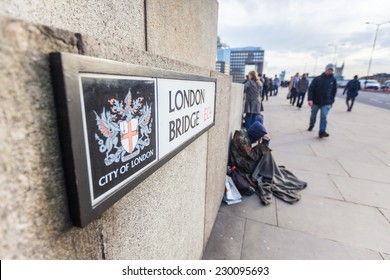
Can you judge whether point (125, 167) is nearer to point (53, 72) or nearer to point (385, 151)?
point (53, 72)

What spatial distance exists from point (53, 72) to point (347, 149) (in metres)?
6.82

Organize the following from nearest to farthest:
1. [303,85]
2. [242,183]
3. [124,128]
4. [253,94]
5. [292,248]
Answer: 1. [124,128]
2. [292,248]
3. [242,183]
4. [253,94]
5. [303,85]

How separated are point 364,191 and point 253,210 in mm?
2104

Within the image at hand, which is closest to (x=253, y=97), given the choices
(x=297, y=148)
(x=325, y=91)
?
(x=297, y=148)

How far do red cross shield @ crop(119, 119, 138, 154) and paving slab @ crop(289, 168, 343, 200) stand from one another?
348 centimetres

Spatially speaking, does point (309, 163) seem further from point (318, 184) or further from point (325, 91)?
point (325, 91)

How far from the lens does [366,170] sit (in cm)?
439

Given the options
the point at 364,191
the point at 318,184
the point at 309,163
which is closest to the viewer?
the point at 364,191

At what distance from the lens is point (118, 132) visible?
0.69 m

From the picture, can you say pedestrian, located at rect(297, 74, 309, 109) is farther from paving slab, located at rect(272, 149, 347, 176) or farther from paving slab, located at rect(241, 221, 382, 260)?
paving slab, located at rect(241, 221, 382, 260)

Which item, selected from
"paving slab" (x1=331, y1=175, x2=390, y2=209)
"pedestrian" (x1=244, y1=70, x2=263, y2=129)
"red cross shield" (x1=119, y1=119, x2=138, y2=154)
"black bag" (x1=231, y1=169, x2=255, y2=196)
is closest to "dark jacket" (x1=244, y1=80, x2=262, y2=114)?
"pedestrian" (x1=244, y1=70, x2=263, y2=129)

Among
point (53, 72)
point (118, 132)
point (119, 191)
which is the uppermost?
point (53, 72)

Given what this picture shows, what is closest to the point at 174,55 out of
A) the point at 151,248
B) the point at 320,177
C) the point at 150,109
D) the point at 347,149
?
the point at 150,109

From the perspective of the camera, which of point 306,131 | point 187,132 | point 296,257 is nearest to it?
point 187,132
